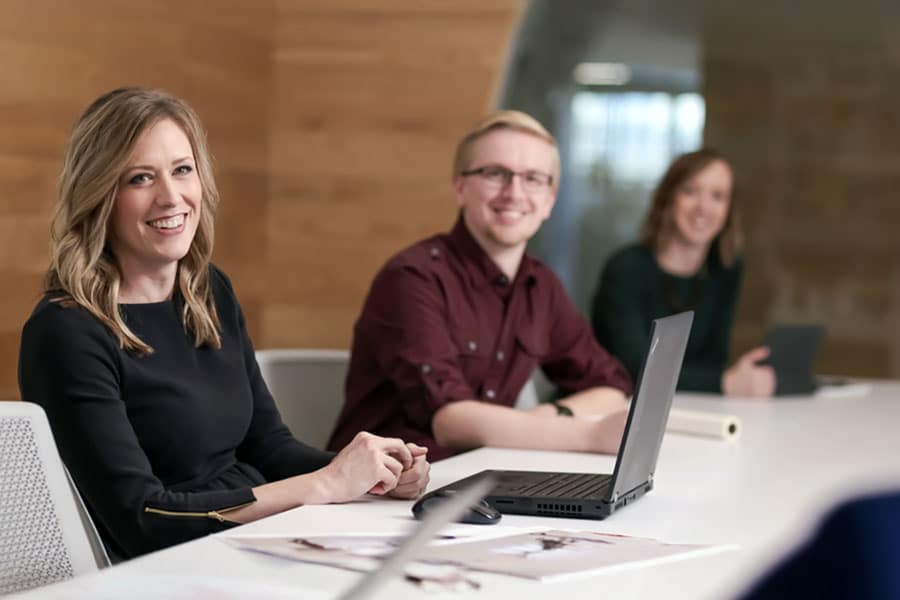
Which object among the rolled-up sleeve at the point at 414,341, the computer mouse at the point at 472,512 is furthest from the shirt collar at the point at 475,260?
the computer mouse at the point at 472,512

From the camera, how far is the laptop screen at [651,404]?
66.4 inches

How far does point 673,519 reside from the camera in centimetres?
172

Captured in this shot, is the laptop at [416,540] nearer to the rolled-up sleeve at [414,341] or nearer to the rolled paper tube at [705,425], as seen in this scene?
the rolled-up sleeve at [414,341]

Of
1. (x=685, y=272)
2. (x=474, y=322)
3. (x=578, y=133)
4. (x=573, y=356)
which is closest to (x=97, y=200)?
(x=474, y=322)

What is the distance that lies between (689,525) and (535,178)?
4.13 feet

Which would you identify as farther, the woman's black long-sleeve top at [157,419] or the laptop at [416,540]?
the woman's black long-sleeve top at [157,419]

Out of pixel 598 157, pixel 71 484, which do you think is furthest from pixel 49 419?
pixel 598 157

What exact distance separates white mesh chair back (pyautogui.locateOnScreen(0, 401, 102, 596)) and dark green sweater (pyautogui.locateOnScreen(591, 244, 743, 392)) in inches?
79.7

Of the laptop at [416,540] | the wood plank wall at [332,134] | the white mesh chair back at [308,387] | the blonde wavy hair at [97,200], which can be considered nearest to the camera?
the laptop at [416,540]

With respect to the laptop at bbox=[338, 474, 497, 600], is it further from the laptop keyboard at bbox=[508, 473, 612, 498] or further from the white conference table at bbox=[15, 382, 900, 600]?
the laptop keyboard at bbox=[508, 473, 612, 498]

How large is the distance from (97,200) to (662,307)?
2.06 meters

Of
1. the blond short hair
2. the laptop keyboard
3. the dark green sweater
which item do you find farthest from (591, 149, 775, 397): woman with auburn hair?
the laptop keyboard

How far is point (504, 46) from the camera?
14.0ft

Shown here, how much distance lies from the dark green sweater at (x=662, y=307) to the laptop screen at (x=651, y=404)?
1495 mm
